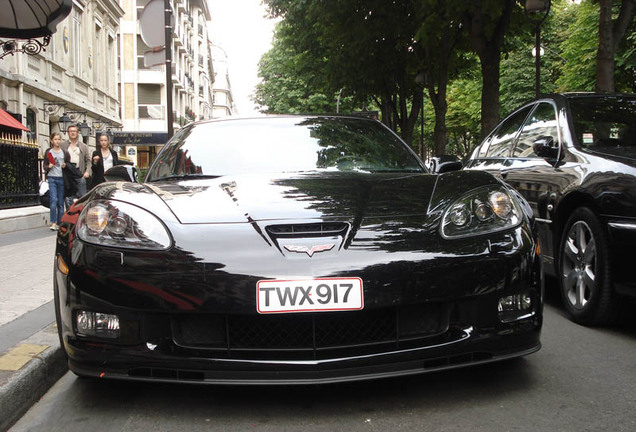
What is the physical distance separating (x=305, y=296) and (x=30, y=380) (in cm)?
139

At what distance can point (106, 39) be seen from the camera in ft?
102

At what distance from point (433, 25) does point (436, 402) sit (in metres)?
12.1

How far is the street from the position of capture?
8.07 ft

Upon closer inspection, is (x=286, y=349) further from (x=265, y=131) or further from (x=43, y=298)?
(x=43, y=298)

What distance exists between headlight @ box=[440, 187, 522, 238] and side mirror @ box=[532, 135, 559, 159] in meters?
1.62

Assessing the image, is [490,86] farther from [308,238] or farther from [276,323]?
[276,323]

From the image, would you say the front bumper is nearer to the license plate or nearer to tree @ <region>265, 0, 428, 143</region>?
the license plate

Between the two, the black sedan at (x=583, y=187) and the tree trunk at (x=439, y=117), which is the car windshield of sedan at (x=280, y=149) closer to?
the black sedan at (x=583, y=187)

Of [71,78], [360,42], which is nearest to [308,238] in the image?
[360,42]

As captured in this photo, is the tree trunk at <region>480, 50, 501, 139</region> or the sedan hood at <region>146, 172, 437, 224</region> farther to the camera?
the tree trunk at <region>480, 50, 501, 139</region>

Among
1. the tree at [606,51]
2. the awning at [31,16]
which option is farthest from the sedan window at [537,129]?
the awning at [31,16]

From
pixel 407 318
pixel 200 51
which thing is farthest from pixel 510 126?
pixel 200 51

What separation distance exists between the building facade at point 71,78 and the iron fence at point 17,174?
4.20 m

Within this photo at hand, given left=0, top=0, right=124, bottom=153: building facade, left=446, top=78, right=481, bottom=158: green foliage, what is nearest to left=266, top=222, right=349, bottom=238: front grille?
left=0, top=0, right=124, bottom=153: building facade
